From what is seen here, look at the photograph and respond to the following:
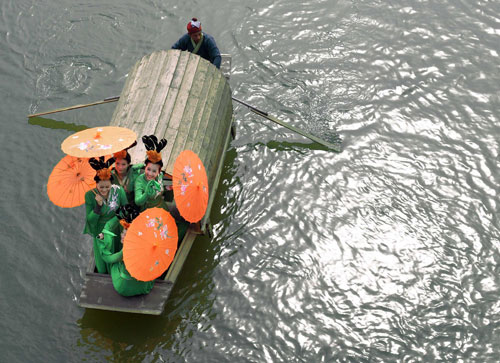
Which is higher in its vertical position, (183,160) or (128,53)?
(183,160)

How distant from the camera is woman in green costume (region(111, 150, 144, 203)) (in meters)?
9.18

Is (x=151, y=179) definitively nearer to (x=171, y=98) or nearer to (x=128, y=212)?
(x=128, y=212)

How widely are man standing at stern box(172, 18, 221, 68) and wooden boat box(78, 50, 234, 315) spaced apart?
3.13ft

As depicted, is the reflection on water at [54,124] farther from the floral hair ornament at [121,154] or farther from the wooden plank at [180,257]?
the wooden plank at [180,257]

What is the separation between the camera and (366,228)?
10945 millimetres

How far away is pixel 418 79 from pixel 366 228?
458 cm

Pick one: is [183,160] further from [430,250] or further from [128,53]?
[128,53]

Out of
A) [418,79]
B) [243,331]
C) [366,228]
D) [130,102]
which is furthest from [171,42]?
[243,331]

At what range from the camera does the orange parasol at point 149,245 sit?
8062 millimetres

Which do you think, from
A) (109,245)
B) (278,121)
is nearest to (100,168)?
(109,245)

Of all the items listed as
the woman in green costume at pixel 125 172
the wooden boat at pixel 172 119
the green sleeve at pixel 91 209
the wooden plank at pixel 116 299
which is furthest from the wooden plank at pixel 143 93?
the wooden plank at pixel 116 299

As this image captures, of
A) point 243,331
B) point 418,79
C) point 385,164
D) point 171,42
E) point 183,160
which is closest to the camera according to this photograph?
point 183,160

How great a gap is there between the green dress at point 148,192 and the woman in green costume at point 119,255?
0.15 meters

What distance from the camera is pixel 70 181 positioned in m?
8.96
